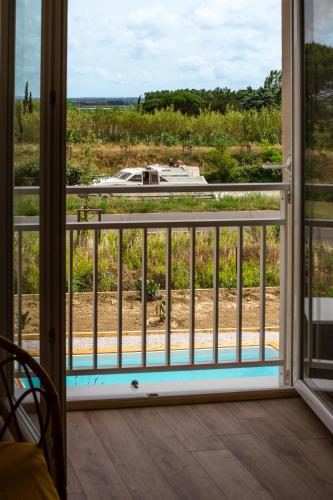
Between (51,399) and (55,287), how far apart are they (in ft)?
Result: 3.28

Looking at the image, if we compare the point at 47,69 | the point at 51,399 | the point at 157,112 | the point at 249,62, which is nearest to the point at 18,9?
the point at 47,69

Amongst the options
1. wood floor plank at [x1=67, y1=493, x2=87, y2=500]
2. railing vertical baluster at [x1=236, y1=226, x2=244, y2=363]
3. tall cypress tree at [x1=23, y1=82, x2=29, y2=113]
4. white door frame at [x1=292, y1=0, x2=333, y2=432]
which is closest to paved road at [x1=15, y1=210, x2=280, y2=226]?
railing vertical baluster at [x1=236, y1=226, x2=244, y2=363]

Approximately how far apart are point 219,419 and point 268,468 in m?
0.62

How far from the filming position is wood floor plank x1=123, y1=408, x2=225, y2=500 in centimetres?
306

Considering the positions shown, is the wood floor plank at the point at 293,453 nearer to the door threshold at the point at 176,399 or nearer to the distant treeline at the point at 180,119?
the door threshold at the point at 176,399

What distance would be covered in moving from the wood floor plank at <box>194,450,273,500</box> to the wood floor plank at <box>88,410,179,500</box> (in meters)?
0.18

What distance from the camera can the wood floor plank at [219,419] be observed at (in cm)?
372

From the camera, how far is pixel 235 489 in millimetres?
3062

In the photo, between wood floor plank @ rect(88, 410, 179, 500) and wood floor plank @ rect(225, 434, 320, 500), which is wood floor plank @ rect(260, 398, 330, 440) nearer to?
wood floor plank @ rect(225, 434, 320, 500)

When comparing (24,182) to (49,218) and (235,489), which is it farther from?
(235,489)

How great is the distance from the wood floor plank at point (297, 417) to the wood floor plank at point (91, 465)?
0.82 metres

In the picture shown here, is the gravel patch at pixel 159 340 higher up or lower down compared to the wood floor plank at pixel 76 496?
lower down

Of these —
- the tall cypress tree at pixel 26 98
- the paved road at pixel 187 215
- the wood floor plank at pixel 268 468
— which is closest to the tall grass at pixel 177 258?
the paved road at pixel 187 215

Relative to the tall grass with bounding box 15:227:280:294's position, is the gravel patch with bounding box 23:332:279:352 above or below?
below
